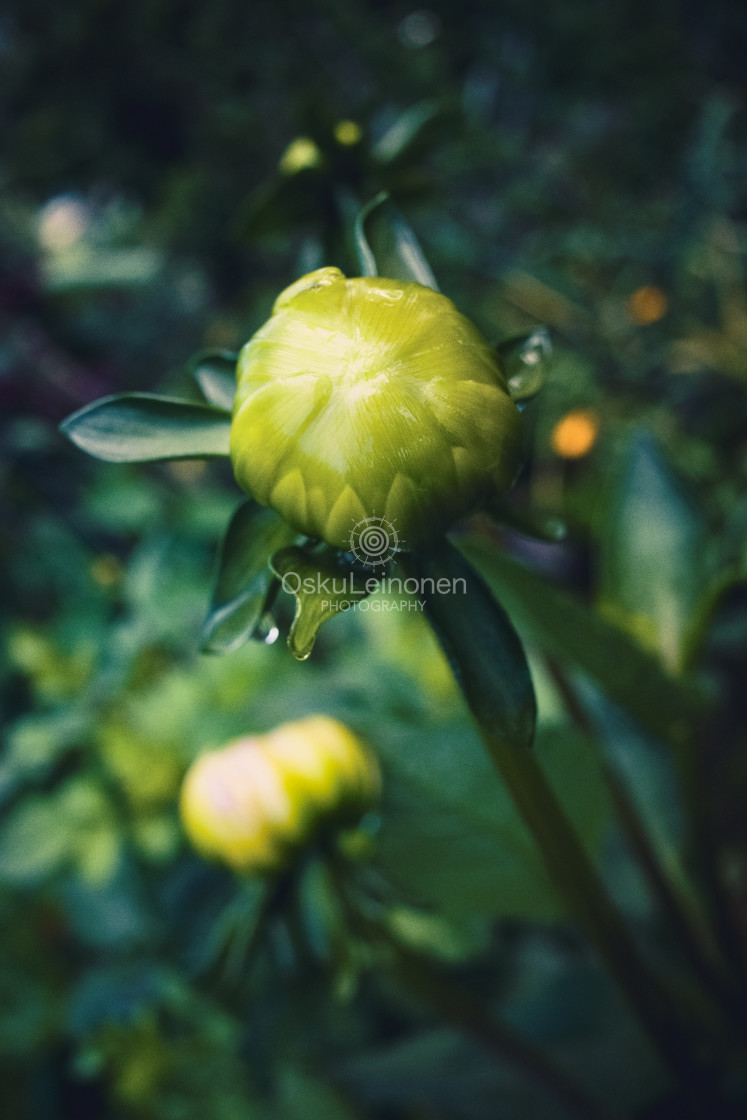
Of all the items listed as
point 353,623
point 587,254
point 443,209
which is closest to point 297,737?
point 353,623

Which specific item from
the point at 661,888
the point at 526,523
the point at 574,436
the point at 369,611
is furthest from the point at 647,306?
the point at 526,523

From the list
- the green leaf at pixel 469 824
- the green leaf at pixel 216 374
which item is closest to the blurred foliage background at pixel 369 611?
the green leaf at pixel 469 824

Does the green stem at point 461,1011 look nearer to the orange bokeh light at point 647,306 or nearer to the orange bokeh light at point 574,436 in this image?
the orange bokeh light at point 574,436

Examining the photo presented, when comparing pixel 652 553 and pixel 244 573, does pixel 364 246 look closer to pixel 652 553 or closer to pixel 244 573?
pixel 244 573

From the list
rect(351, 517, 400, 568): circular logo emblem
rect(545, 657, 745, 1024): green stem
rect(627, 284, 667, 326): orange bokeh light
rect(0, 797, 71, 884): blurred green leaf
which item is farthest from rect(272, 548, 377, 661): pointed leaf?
rect(627, 284, 667, 326): orange bokeh light

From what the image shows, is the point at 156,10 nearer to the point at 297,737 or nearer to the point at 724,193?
the point at 724,193

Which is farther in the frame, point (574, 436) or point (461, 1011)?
point (574, 436)

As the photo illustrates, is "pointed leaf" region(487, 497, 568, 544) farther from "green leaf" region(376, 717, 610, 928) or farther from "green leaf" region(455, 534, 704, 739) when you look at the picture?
"green leaf" region(376, 717, 610, 928)
